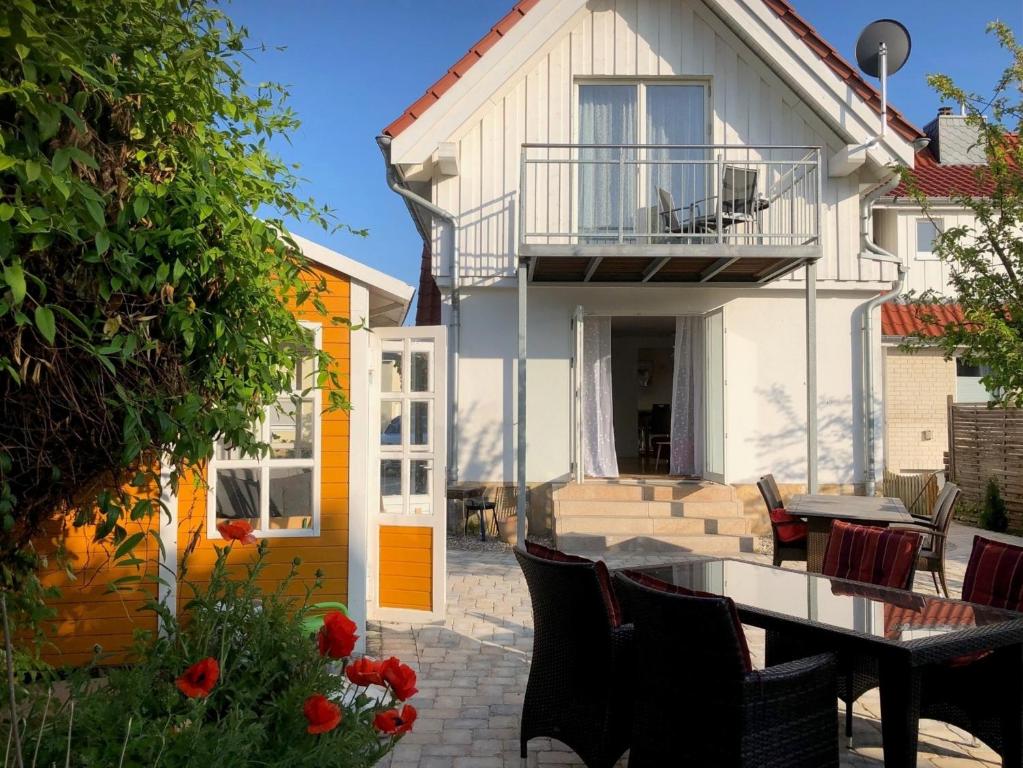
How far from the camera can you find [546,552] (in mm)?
3721

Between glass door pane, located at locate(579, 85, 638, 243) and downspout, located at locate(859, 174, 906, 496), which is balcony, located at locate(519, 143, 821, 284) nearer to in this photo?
glass door pane, located at locate(579, 85, 638, 243)

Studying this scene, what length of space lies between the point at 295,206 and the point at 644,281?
7.41 meters

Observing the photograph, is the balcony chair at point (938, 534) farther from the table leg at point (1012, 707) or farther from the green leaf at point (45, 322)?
the green leaf at point (45, 322)

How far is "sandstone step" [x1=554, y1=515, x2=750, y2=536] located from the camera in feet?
29.9

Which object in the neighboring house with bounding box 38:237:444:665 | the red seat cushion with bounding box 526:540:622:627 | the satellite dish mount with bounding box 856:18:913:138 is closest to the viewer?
the red seat cushion with bounding box 526:540:622:627

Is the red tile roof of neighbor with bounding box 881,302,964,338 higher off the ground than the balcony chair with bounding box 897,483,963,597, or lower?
higher

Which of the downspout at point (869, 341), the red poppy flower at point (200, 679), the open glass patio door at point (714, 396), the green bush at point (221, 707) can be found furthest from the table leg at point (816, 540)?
the red poppy flower at point (200, 679)

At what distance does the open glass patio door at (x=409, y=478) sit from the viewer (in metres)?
6.01

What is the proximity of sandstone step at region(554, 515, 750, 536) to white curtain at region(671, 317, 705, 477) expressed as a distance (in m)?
1.10

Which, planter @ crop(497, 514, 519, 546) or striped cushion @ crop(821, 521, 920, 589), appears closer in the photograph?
striped cushion @ crop(821, 521, 920, 589)

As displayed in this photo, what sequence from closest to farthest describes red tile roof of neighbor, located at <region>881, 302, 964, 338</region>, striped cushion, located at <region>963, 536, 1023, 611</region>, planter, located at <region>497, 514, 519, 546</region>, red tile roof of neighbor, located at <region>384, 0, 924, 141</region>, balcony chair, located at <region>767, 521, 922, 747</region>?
striped cushion, located at <region>963, 536, 1023, 611</region> < balcony chair, located at <region>767, 521, 922, 747</region> < red tile roof of neighbor, located at <region>384, 0, 924, 141</region> < planter, located at <region>497, 514, 519, 546</region> < red tile roof of neighbor, located at <region>881, 302, 964, 338</region>

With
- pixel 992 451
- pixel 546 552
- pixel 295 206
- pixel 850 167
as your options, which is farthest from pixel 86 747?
pixel 992 451

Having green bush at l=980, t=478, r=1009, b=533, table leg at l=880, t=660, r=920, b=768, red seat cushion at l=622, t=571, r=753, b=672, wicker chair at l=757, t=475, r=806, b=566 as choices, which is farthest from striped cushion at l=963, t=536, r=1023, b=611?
green bush at l=980, t=478, r=1009, b=533

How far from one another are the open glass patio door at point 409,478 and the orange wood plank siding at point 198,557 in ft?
2.31
